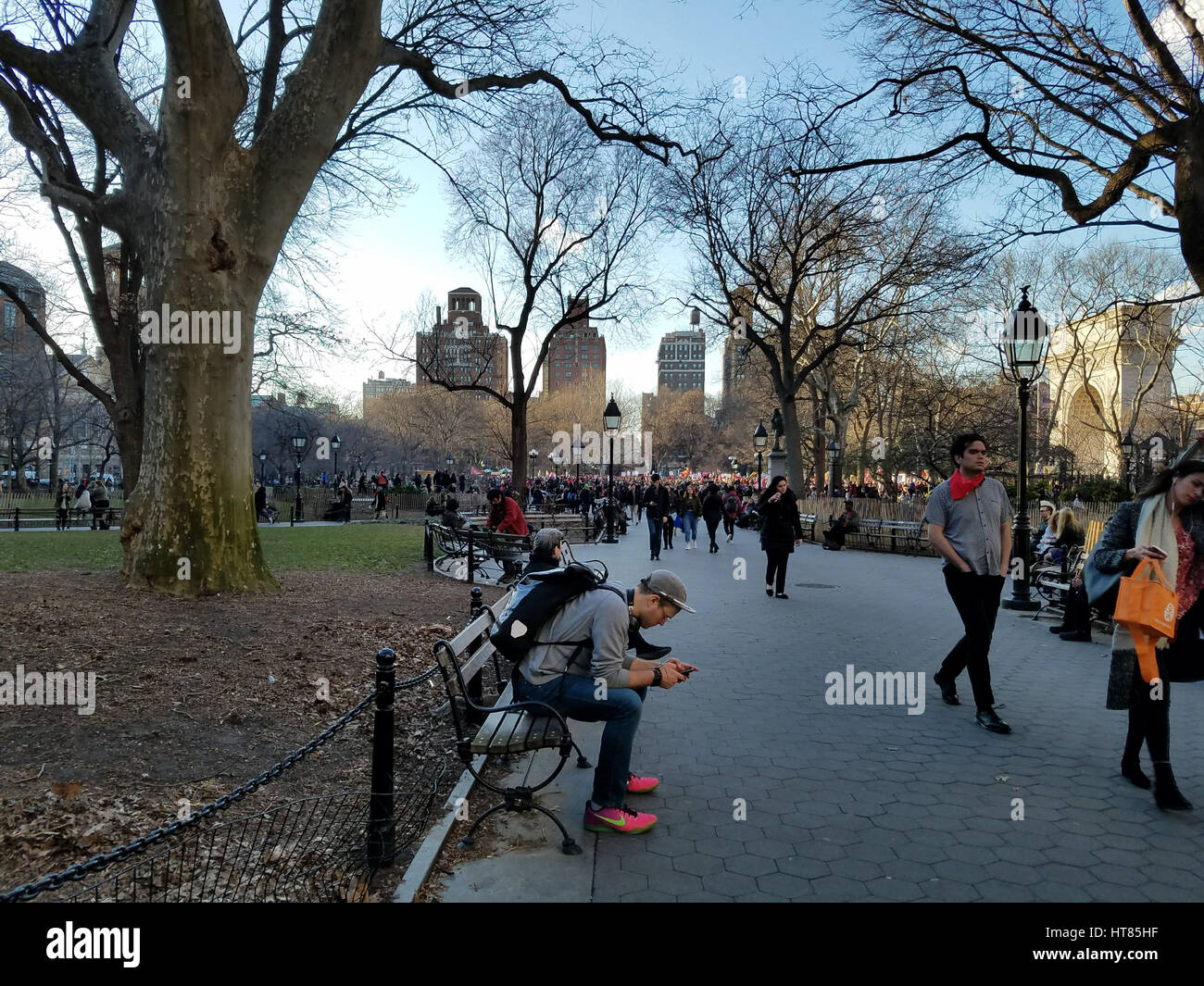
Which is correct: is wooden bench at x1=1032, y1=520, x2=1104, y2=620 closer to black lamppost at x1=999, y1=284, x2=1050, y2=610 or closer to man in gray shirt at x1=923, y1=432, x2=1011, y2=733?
black lamppost at x1=999, y1=284, x2=1050, y2=610

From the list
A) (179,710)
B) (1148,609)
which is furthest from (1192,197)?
(179,710)

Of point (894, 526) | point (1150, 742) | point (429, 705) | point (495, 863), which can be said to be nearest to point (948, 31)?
point (1150, 742)

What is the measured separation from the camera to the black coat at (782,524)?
479 inches

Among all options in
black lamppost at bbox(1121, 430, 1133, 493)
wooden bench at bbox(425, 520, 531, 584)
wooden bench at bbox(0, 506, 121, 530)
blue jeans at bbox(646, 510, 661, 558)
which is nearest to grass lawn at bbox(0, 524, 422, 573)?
wooden bench at bbox(425, 520, 531, 584)

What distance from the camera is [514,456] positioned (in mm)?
26422

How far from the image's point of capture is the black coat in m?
12.2

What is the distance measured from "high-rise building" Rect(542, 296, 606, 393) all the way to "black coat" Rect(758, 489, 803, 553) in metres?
16.0

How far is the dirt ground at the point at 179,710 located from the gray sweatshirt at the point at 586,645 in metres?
1.06

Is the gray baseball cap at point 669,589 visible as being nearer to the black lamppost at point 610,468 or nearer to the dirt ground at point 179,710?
the dirt ground at point 179,710

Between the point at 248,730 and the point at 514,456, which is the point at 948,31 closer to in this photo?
the point at 248,730

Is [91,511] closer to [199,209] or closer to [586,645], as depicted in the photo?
[199,209]

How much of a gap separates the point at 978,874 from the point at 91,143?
22.1 meters

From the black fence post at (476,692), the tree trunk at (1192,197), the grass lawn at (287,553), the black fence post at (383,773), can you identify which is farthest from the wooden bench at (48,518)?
the tree trunk at (1192,197)

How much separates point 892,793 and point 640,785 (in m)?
1.37
